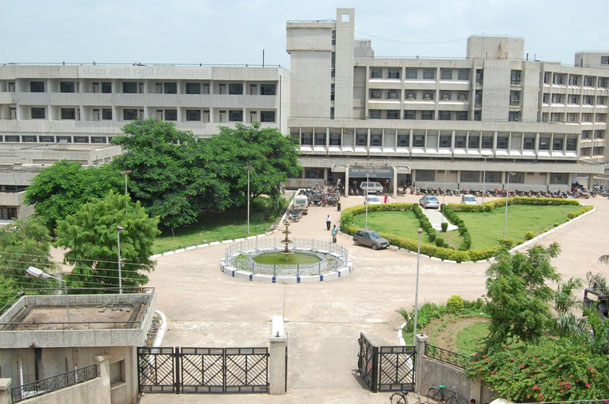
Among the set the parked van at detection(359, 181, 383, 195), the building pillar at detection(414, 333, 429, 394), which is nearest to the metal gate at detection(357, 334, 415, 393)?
the building pillar at detection(414, 333, 429, 394)

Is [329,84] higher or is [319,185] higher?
[329,84]

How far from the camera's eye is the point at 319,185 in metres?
66.1

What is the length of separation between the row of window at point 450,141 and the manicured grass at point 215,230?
59.7 ft

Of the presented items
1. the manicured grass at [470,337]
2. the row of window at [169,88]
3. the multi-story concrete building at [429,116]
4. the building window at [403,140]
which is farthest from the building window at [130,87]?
the manicured grass at [470,337]

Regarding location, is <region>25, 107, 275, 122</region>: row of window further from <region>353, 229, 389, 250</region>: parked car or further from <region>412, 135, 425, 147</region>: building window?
<region>353, 229, 389, 250</region>: parked car

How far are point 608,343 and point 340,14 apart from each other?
57712 millimetres

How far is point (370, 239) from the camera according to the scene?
4012cm

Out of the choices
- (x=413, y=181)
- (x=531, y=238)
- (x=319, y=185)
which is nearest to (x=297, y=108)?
(x=319, y=185)

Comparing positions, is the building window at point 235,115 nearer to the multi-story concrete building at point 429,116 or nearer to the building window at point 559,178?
the multi-story concrete building at point 429,116

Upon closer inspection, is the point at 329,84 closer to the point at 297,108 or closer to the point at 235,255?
the point at 297,108

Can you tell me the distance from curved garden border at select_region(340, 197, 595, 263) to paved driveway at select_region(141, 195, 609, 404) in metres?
0.78

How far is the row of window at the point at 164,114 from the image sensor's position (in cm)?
6512

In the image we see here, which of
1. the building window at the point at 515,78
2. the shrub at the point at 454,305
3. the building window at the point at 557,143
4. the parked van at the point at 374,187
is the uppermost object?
the building window at the point at 515,78

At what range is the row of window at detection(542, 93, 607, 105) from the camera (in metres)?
78.7
